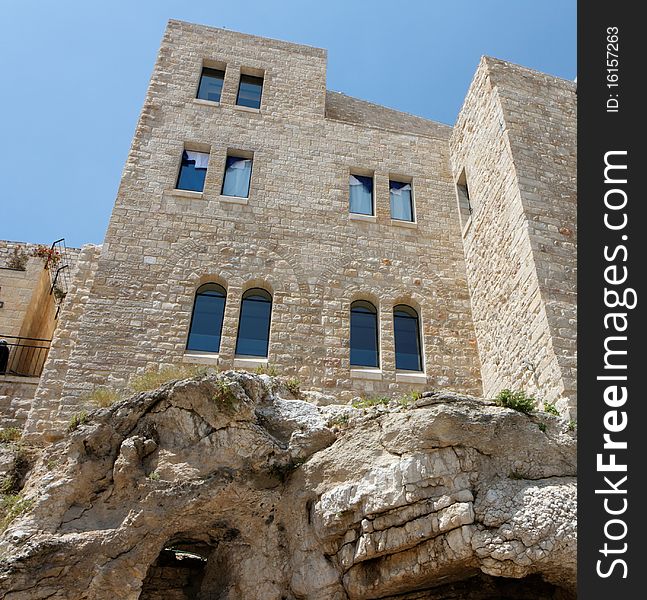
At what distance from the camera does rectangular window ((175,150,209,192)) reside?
13.1 m

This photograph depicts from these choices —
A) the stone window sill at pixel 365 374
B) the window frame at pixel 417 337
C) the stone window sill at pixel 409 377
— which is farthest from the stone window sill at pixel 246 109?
the stone window sill at pixel 409 377

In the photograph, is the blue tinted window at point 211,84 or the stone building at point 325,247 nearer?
the stone building at point 325,247

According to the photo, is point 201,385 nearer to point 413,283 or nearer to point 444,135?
point 413,283

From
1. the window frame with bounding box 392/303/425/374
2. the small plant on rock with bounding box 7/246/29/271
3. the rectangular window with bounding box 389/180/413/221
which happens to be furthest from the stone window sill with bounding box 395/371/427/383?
the small plant on rock with bounding box 7/246/29/271

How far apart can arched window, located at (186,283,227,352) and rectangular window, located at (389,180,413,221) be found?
474 cm

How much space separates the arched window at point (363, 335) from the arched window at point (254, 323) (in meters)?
1.74

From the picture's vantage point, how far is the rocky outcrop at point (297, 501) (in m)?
6.66

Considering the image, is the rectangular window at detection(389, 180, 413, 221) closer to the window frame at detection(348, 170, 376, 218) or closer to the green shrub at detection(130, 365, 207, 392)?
the window frame at detection(348, 170, 376, 218)

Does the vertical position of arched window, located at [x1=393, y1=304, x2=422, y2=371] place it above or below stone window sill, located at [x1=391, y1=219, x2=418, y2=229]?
below

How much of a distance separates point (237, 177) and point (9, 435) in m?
7.25

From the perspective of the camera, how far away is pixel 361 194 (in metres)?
13.9

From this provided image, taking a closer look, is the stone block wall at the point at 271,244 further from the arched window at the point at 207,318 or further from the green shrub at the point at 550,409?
the green shrub at the point at 550,409

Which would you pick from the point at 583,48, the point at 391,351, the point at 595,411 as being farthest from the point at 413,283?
the point at 595,411

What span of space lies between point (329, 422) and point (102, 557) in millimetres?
3376
